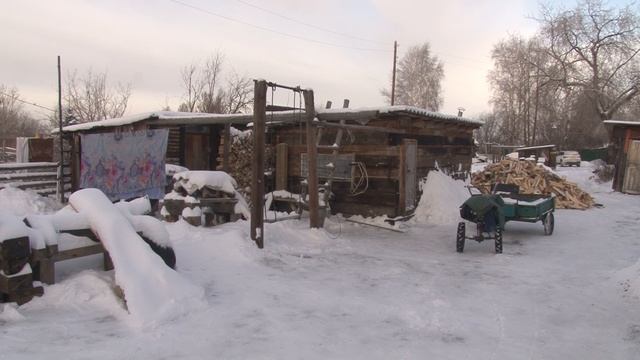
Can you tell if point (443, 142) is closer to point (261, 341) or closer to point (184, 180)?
point (184, 180)

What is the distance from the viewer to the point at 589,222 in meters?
12.3

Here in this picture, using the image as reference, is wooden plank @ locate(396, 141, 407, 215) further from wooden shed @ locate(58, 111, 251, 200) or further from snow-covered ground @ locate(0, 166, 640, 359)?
wooden shed @ locate(58, 111, 251, 200)

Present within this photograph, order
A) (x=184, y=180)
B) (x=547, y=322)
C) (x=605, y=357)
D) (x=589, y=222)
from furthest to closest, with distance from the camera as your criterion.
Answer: (x=589, y=222) < (x=184, y=180) < (x=547, y=322) < (x=605, y=357)

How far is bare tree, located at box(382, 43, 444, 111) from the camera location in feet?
180

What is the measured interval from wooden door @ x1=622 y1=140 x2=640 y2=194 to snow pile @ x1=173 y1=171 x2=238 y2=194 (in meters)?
16.6

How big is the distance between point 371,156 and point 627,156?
1329 centimetres

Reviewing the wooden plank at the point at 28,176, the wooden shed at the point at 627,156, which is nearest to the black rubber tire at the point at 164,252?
the wooden plank at the point at 28,176

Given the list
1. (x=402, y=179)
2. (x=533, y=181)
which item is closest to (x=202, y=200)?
(x=402, y=179)

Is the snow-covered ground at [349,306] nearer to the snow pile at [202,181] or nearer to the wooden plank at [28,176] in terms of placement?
the snow pile at [202,181]

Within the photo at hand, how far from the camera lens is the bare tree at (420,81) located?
5497cm

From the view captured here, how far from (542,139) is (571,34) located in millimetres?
16934

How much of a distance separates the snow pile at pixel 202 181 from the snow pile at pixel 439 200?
4.61m

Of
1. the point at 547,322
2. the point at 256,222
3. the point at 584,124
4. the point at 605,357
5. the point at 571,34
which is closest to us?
the point at 605,357

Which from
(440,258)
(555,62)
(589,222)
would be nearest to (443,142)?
(589,222)
